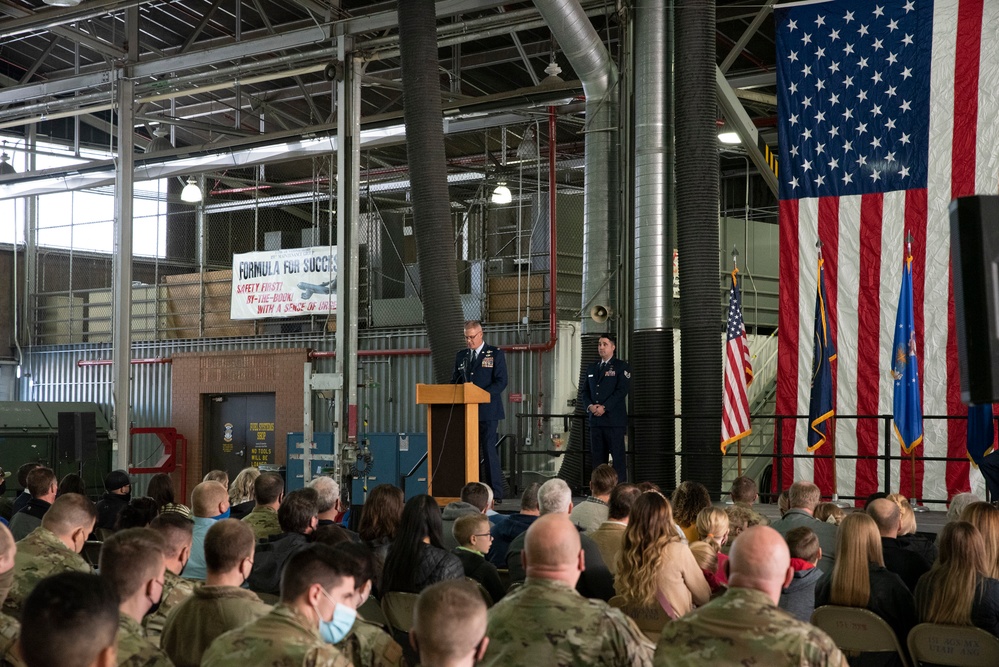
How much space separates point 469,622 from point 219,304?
21174 mm

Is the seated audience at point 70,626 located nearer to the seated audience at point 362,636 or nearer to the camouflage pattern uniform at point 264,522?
the seated audience at point 362,636

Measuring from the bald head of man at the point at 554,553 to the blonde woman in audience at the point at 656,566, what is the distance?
4.90 ft

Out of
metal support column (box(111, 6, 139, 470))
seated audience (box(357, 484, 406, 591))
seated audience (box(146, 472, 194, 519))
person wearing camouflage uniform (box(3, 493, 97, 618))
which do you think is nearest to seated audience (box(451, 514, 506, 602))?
seated audience (box(357, 484, 406, 591))

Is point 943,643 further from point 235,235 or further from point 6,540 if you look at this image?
point 235,235

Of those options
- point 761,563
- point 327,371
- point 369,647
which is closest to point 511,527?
point 369,647

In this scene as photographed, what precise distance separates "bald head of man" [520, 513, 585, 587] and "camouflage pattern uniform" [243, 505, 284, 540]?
11.9ft

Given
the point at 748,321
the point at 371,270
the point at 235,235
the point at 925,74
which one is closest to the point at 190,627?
the point at 925,74

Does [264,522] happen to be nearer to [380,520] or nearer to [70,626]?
[380,520]

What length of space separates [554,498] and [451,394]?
4.86 metres

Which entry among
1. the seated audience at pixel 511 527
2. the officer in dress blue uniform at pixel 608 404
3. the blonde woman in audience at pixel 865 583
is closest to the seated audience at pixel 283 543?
the seated audience at pixel 511 527

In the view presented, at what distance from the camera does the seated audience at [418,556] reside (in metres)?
5.57

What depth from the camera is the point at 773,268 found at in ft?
62.3

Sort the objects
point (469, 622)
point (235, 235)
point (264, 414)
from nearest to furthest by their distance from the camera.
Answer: point (469, 622) < point (264, 414) < point (235, 235)

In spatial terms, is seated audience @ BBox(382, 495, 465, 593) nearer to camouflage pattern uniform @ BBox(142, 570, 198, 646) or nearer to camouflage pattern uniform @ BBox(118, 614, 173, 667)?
camouflage pattern uniform @ BBox(142, 570, 198, 646)
